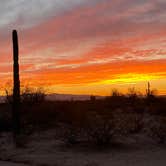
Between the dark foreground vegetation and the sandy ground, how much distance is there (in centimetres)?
62

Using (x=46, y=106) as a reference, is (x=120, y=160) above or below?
below

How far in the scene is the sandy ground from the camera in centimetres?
1756

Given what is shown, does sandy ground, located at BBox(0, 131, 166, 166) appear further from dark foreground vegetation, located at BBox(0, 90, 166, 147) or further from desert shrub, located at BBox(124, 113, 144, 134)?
desert shrub, located at BBox(124, 113, 144, 134)

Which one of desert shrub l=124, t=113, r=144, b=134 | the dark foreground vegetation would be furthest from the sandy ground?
desert shrub l=124, t=113, r=144, b=134

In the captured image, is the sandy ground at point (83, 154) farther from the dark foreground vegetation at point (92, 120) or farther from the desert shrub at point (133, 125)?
the desert shrub at point (133, 125)

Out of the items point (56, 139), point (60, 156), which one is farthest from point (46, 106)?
point (60, 156)

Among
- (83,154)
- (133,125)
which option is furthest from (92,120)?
(83,154)

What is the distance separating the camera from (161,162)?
17.1 m

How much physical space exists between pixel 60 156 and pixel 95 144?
2.89 meters

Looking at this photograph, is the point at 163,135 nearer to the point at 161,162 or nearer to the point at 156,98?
the point at 161,162

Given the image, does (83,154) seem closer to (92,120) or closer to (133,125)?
(92,120)

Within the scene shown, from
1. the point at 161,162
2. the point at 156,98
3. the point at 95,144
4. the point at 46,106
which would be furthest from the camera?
the point at 156,98

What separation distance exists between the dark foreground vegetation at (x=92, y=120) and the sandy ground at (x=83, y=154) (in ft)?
2.03

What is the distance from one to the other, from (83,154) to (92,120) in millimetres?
6099
